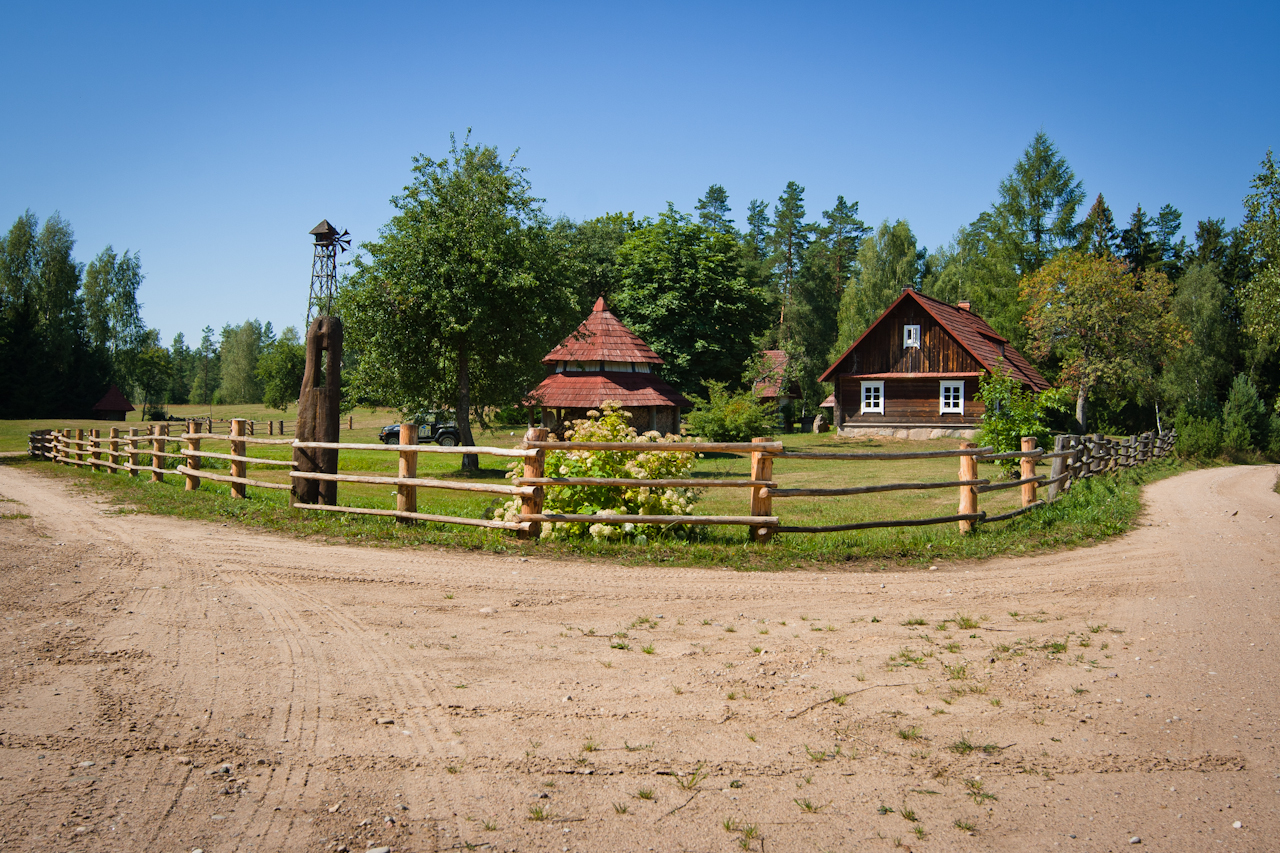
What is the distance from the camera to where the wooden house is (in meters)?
36.9

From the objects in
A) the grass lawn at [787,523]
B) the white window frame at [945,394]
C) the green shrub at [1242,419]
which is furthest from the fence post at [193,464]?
the green shrub at [1242,419]

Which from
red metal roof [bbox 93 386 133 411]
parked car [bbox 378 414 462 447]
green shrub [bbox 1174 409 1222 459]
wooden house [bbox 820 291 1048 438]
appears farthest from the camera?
red metal roof [bbox 93 386 133 411]

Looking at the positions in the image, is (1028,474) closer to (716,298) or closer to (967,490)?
(967,490)

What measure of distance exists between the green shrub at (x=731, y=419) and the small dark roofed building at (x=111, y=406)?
50.0 metres

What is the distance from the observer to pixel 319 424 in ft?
38.4

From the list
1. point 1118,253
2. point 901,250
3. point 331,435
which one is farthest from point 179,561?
point 1118,253

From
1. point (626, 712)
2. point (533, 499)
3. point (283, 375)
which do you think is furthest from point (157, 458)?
point (283, 375)

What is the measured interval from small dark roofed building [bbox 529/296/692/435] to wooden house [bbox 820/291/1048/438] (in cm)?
1008

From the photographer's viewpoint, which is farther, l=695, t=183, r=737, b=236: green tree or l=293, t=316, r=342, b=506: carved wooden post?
l=695, t=183, r=737, b=236: green tree

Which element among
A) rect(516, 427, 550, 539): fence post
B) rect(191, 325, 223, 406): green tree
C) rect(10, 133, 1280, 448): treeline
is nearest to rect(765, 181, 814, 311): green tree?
rect(10, 133, 1280, 448): treeline

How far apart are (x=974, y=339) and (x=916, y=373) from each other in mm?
3027

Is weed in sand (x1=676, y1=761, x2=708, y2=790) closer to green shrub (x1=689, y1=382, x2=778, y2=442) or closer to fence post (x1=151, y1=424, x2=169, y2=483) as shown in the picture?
fence post (x1=151, y1=424, x2=169, y2=483)

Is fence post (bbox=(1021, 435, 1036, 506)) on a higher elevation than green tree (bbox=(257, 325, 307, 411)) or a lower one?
lower

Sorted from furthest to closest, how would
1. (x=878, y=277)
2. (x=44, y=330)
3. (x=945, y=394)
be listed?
(x=44, y=330), (x=878, y=277), (x=945, y=394)
